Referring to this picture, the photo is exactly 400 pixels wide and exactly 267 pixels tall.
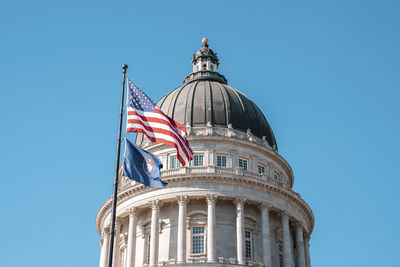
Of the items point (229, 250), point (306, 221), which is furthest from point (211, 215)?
point (306, 221)

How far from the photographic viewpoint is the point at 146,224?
47844 mm

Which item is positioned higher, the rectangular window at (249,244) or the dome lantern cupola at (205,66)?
the dome lantern cupola at (205,66)

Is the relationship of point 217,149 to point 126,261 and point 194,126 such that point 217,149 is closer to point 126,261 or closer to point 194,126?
point 194,126

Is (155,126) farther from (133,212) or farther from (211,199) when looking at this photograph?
(133,212)

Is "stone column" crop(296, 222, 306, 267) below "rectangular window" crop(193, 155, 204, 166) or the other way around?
below

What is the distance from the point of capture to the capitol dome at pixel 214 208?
4525 cm

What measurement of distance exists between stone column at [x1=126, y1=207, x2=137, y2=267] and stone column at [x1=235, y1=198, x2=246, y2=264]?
7.87 m

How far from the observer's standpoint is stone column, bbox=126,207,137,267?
4578 cm

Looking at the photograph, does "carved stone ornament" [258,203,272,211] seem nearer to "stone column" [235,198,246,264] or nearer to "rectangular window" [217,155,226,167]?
"stone column" [235,198,246,264]

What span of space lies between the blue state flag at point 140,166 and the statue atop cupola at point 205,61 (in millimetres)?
35725

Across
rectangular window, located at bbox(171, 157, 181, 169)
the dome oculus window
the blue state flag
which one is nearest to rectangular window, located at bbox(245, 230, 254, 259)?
the dome oculus window

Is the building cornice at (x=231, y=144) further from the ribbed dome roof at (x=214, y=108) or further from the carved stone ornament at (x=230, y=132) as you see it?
the ribbed dome roof at (x=214, y=108)

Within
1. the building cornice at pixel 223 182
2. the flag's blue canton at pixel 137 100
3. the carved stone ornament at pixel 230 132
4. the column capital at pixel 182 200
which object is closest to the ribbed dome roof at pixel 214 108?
the carved stone ornament at pixel 230 132

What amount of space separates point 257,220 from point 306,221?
6585 mm
